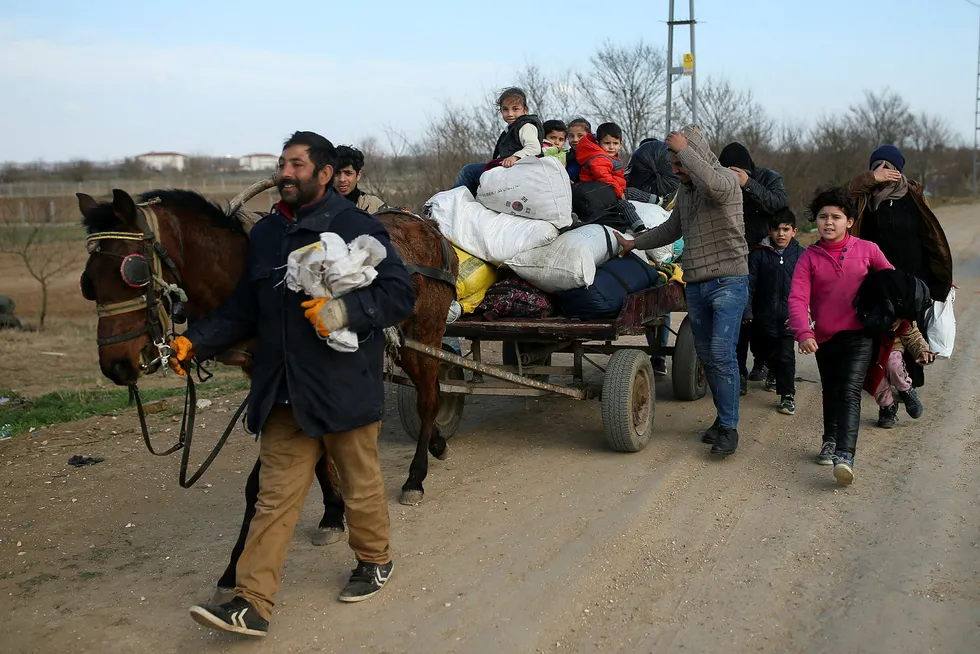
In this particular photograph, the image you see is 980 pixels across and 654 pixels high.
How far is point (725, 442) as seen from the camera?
6410mm

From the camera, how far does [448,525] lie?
5.30 metres

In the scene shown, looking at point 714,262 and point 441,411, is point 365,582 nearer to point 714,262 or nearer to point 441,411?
point 441,411

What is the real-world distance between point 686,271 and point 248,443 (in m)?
3.56

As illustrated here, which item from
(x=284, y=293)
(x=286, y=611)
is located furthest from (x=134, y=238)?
(x=286, y=611)

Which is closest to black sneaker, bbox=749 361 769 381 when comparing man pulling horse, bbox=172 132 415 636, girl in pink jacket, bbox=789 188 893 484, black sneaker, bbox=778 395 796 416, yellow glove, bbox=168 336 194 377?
black sneaker, bbox=778 395 796 416

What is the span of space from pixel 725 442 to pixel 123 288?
4.13m

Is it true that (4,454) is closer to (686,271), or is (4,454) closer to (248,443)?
(248,443)

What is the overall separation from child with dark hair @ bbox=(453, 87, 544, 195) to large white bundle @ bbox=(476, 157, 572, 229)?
147mm

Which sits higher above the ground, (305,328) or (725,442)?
(305,328)

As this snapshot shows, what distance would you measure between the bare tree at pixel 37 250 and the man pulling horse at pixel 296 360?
69.1 ft

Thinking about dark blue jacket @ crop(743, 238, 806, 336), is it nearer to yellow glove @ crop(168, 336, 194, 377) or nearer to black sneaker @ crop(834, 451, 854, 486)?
black sneaker @ crop(834, 451, 854, 486)

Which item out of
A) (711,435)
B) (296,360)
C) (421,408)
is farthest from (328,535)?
(711,435)

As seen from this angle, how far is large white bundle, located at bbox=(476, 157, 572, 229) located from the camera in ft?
22.2

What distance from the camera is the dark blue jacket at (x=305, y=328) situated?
12.6 ft
